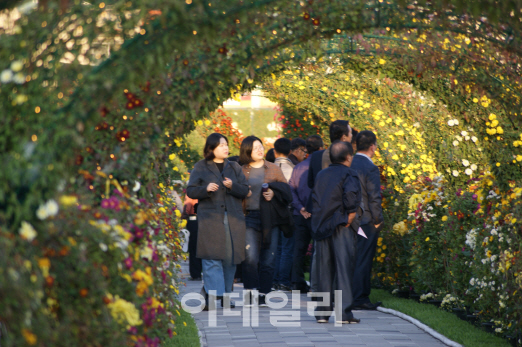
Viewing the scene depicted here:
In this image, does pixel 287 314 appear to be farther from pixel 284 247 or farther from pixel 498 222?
pixel 498 222

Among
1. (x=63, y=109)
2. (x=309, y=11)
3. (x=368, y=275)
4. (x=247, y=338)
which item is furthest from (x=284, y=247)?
(x=63, y=109)

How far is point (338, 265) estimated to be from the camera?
574cm

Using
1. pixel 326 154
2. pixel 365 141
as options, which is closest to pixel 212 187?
pixel 326 154

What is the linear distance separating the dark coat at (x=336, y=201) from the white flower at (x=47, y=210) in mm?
3506

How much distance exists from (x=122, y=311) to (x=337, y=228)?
11.0 feet

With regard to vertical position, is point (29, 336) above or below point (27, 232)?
below

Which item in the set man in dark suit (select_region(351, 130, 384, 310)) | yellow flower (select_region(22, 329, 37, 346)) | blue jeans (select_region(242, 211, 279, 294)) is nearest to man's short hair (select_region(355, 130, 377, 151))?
man in dark suit (select_region(351, 130, 384, 310))

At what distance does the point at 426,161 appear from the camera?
8391 mm

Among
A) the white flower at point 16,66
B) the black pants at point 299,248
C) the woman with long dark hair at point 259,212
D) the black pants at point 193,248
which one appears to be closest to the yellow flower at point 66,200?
the white flower at point 16,66

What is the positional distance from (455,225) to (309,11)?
3.02 metres

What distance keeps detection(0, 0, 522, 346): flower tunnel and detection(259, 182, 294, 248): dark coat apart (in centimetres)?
115

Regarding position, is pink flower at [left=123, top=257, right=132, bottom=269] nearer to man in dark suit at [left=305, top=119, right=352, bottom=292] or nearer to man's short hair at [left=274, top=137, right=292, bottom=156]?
man in dark suit at [left=305, top=119, right=352, bottom=292]

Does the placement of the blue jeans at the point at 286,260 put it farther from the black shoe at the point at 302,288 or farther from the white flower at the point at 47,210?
the white flower at the point at 47,210

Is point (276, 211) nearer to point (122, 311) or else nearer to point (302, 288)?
point (302, 288)
